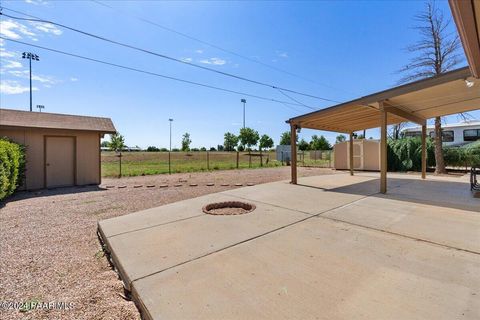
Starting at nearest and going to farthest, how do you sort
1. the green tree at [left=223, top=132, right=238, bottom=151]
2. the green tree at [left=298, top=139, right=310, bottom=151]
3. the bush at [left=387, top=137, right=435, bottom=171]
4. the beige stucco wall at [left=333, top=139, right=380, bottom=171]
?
the bush at [left=387, top=137, right=435, bottom=171], the beige stucco wall at [left=333, top=139, right=380, bottom=171], the green tree at [left=298, top=139, right=310, bottom=151], the green tree at [left=223, top=132, right=238, bottom=151]

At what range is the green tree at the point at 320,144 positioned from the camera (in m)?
57.1

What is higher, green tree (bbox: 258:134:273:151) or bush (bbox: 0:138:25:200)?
green tree (bbox: 258:134:273:151)

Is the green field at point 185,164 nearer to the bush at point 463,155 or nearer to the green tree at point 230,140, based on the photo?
the bush at point 463,155

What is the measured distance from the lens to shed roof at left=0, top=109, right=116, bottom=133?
8520 millimetres

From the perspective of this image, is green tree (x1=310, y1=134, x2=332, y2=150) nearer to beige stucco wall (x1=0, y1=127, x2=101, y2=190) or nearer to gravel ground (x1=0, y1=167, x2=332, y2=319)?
beige stucco wall (x1=0, y1=127, x2=101, y2=190)

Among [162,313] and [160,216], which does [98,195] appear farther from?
[162,313]

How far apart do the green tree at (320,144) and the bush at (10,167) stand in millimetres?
54932

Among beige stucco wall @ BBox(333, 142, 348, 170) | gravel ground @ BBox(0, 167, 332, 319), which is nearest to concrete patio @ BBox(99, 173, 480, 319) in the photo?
gravel ground @ BBox(0, 167, 332, 319)

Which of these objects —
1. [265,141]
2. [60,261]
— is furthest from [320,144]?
[60,261]

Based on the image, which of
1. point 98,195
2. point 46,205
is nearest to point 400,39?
point 98,195

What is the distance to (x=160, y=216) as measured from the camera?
15.3ft

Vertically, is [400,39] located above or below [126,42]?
above

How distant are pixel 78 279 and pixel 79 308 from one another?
A: 0.65 m

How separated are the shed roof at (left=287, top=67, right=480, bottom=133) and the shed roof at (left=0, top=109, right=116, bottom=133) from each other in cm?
809
